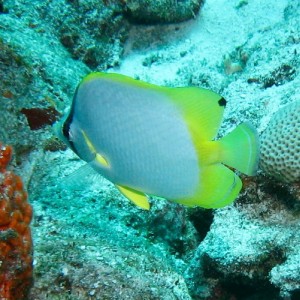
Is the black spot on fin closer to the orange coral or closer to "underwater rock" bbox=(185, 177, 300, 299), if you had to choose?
the orange coral

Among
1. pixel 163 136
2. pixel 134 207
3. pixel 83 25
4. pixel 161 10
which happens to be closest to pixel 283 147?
pixel 134 207

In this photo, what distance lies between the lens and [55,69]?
464cm

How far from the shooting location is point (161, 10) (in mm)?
6695

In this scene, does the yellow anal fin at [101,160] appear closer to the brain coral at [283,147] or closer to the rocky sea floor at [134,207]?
the rocky sea floor at [134,207]

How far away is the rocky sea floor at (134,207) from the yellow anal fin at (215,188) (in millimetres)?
1024

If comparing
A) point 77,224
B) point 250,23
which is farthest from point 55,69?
point 250,23

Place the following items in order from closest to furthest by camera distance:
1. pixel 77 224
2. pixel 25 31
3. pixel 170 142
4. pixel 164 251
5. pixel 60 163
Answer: pixel 170 142, pixel 77 224, pixel 164 251, pixel 60 163, pixel 25 31

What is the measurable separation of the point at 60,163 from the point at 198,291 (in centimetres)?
180

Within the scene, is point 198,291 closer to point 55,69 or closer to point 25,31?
point 55,69

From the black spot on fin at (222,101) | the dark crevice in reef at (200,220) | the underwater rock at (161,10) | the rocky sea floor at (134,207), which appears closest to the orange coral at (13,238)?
the rocky sea floor at (134,207)

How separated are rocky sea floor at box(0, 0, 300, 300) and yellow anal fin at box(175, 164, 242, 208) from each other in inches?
40.3

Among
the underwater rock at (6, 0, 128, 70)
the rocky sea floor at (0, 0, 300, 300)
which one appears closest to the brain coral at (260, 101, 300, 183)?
the rocky sea floor at (0, 0, 300, 300)

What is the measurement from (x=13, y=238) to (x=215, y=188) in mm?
1097

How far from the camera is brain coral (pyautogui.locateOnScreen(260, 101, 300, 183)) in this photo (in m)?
3.16
